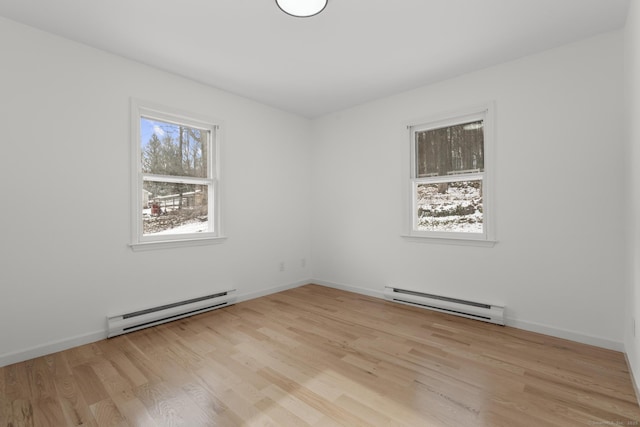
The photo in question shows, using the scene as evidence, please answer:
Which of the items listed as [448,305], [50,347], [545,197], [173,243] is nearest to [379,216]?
[448,305]

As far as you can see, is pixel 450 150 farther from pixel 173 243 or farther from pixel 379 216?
pixel 173 243

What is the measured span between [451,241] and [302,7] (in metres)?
2.78

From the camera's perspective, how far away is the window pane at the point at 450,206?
11.2 feet

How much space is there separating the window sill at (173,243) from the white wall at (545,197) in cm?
223

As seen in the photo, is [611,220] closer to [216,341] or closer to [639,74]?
[639,74]

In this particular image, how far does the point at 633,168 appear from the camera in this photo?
82.6 inches

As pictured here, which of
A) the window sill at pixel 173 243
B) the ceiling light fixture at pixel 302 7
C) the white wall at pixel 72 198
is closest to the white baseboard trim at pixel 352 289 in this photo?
the white wall at pixel 72 198

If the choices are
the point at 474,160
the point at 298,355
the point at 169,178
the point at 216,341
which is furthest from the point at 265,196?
the point at 474,160

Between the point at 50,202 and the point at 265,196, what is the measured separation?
7.64ft

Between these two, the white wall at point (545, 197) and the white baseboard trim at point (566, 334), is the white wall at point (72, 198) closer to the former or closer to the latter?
the white wall at point (545, 197)

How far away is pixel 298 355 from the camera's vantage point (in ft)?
8.30

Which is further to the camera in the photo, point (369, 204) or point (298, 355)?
point (369, 204)

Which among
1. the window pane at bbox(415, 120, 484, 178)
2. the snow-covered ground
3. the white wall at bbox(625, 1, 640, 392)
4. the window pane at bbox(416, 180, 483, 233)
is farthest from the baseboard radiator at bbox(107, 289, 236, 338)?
the white wall at bbox(625, 1, 640, 392)

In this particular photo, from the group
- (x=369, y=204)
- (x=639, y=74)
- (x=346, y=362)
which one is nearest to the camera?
(x=639, y=74)
